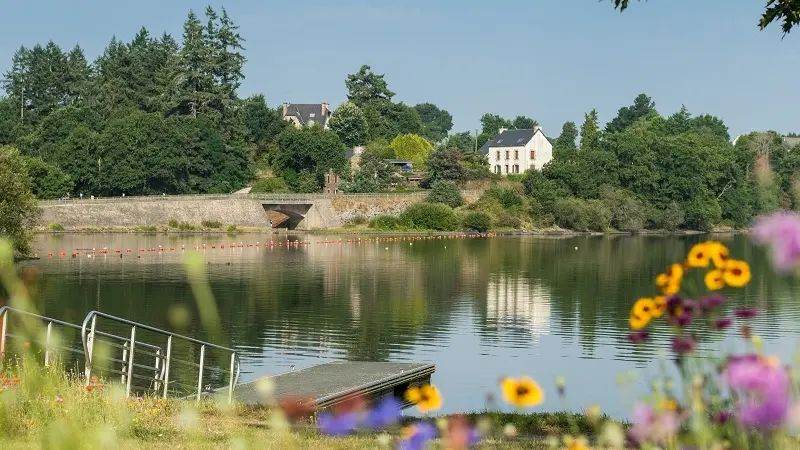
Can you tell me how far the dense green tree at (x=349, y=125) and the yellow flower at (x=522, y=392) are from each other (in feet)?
410

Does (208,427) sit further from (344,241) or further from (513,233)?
(513,233)

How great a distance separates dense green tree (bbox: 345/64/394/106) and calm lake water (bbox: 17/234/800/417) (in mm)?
67092

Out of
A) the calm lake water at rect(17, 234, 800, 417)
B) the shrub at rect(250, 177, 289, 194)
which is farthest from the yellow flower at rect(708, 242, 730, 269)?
the shrub at rect(250, 177, 289, 194)

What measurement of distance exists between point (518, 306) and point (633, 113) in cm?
13286

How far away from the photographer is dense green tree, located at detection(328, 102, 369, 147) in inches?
5094

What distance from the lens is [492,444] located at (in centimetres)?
1079

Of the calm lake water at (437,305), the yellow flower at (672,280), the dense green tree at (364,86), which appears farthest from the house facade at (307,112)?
the yellow flower at (672,280)

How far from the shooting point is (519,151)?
429 feet

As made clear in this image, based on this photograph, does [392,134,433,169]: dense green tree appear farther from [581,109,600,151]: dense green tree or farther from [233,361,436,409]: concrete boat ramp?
[233,361,436,409]: concrete boat ramp

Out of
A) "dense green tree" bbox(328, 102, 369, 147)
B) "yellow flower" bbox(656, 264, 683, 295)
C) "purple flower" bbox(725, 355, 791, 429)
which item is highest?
"dense green tree" bbox(328, 102, 369, 147)

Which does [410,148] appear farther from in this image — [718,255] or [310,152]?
[718,255]

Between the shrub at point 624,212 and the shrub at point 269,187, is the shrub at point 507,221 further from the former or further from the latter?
the shrub at point 269,187

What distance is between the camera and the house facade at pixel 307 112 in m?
154

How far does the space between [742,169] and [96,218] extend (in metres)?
66.4
